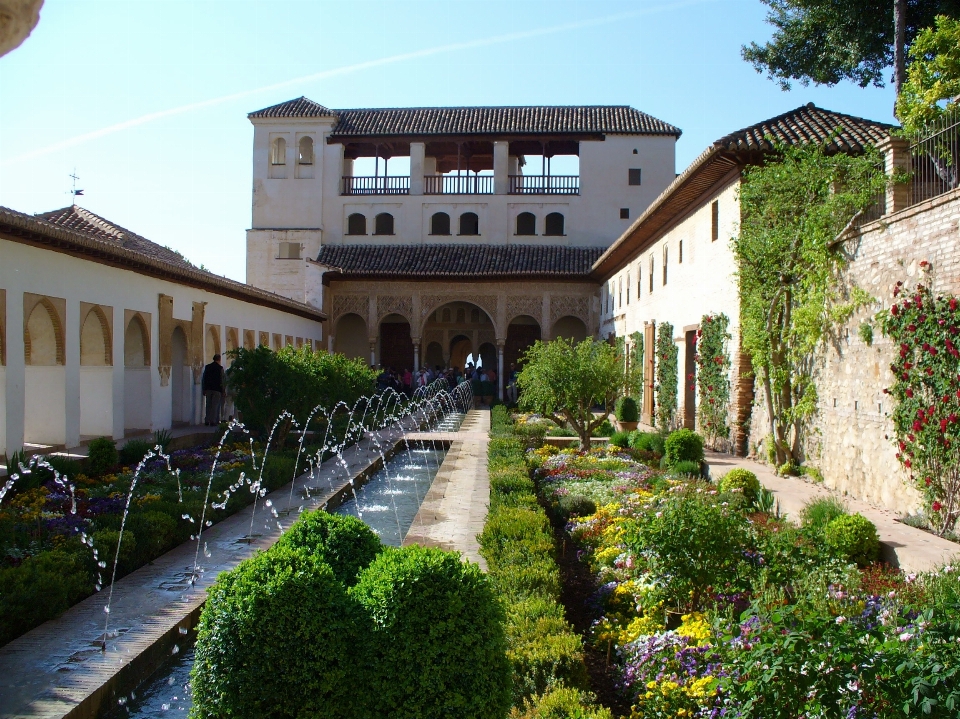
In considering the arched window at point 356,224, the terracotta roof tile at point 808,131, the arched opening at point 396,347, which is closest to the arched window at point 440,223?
the arched window at point 356,224

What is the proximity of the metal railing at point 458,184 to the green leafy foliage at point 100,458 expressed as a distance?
2286 centimetres

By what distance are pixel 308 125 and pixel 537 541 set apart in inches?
1160

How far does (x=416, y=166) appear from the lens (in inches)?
1277

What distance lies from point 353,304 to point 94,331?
1564 centimetres

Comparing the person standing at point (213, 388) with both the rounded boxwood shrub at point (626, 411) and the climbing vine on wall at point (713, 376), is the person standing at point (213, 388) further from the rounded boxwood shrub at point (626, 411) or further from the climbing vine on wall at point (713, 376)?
the climbing vine on wall at point (713, 376)

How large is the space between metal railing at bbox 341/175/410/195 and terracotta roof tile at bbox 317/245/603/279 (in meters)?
2.24

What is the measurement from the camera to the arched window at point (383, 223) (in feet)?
108

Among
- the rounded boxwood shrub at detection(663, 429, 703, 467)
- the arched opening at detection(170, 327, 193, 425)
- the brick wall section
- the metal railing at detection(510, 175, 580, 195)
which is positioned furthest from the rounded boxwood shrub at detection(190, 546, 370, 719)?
the metal railing at detection(510, 175, 580, 195)

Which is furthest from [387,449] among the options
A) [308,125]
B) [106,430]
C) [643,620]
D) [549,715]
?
[308,125]

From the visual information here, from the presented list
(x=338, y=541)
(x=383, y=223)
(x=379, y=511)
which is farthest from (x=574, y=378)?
(x=383, y=223)

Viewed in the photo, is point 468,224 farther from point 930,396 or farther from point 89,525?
point 89,525

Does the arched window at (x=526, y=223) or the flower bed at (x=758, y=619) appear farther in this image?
the arched window at (x=526, y=223)

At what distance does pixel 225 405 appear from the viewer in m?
19.7

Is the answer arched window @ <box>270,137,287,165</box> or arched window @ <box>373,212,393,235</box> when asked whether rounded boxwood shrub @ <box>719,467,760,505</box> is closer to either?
arched window @ <box>373,212,393,235</box>
